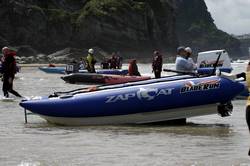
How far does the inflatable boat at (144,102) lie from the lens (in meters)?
11.0

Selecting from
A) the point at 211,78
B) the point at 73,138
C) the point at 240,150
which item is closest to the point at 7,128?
the point at 73,138

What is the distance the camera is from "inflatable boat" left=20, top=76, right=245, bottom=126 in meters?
11.0

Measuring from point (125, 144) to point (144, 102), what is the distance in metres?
2.02

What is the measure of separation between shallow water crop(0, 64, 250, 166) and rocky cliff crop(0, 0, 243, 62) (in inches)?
3638

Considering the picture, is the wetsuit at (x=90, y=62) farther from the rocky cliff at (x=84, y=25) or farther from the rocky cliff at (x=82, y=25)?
the rocky cliff at (x=82, y=25)

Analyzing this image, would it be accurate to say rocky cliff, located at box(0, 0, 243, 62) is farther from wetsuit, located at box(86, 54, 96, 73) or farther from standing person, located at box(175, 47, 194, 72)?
standing person, located at box(175, 47, 194, 72)

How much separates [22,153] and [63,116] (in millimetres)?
2938

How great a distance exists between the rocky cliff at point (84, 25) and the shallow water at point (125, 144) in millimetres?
92403

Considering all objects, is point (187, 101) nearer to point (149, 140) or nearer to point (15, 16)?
point (149, 140)

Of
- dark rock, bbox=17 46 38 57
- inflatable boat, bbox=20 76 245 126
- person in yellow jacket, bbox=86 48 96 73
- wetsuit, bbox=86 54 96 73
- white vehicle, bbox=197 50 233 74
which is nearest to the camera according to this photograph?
inflatable boat, bbox=20 76 245 126

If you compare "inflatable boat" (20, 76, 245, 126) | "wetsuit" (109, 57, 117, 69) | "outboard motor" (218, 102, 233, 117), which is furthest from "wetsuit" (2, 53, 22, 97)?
"wetsuit" (109, 57, 117, 69)

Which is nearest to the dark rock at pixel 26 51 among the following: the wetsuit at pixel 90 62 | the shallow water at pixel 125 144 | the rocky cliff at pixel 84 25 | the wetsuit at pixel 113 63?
the rocky cliff at pixel 84 25

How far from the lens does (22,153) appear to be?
8.44m

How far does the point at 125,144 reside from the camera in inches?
362
